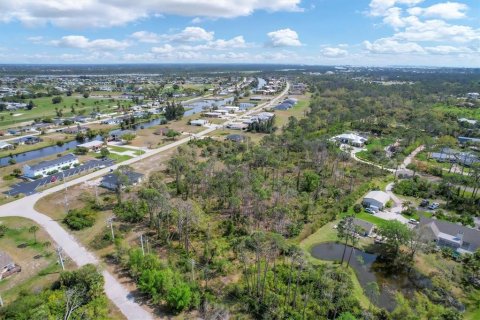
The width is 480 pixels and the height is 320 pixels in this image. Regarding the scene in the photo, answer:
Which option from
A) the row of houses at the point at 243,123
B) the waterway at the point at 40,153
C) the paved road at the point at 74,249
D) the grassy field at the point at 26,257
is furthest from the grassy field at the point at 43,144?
the row of houses at the point at 243,123

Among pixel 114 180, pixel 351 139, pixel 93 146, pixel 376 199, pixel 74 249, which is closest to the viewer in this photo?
pixel 74 249

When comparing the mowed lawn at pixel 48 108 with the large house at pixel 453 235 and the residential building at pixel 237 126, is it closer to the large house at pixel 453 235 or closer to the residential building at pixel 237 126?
the residential building at pixel 237 126

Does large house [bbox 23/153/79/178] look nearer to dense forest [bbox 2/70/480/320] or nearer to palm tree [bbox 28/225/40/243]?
dense forest [bbox 2/70/480/320]

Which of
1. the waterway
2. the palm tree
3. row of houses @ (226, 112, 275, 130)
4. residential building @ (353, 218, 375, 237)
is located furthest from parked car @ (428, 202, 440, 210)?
the waterway

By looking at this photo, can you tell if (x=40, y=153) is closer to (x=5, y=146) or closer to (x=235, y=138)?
(x=5, y=146)

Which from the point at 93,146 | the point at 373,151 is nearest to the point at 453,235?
the point at 373,151

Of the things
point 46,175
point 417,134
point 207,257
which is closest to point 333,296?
point 207,257
